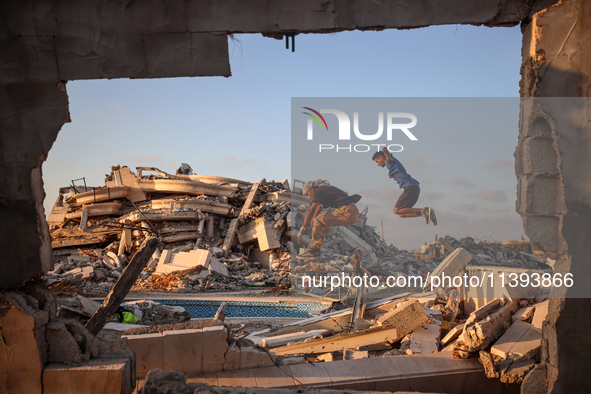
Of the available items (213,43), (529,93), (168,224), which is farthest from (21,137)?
(168,224)

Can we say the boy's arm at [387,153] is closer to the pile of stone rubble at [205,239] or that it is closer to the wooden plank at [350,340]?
the pile of stone rubble at [205,239]

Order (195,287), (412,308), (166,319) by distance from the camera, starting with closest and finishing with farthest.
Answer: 1. (412,308)
2. (166,319)
3. (195,287)

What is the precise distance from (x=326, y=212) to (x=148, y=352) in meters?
13.0

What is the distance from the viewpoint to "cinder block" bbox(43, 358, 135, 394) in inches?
156

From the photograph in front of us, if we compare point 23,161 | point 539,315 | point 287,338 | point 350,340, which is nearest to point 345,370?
point 350,340

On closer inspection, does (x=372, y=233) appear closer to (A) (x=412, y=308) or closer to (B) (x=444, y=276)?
(B) (x=444, y=276)

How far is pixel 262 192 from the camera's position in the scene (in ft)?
75.4

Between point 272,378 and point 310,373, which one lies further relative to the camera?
point 310,373

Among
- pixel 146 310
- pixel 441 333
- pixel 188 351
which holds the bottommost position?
pixel 146 310

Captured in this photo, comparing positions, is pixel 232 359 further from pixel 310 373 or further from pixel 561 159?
pixel 561 159

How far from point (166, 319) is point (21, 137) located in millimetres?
5946

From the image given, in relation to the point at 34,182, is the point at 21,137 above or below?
above

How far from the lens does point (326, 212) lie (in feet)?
57.6

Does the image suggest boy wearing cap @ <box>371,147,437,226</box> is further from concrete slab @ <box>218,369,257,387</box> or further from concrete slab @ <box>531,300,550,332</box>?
concrete slab @ <box>218,369,257,387</box>
